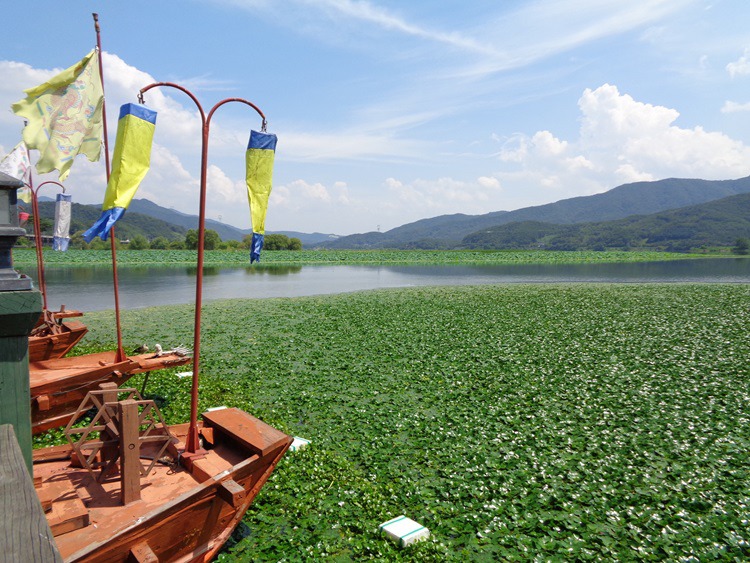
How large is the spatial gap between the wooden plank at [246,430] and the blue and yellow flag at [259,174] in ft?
8.71

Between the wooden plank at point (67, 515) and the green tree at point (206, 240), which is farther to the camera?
the green tree at point (206, 240)

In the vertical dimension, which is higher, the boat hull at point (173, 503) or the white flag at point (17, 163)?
the white flag at point (17, 163)

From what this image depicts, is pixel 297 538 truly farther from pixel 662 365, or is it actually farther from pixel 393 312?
pixel 393 312

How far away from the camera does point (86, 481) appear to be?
556 cm

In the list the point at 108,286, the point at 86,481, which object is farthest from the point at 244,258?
the point at 86,481

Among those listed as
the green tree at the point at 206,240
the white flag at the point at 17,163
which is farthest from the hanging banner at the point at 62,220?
the green tree at the point at 206,240

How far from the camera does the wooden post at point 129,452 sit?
4938 mm

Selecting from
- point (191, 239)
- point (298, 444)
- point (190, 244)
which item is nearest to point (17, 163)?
point (298, 444)

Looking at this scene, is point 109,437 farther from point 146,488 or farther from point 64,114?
point 64,114

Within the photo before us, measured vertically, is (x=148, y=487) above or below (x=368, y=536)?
above

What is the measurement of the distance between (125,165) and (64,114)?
2.52m

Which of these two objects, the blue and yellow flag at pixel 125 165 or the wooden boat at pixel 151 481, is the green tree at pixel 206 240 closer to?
the wooden boat at pixel 151 481

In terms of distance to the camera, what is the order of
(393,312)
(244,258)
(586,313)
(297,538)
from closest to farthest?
(297,538) < (586,313) < (393,312) < (244,258)

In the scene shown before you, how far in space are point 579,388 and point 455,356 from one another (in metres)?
4.45
